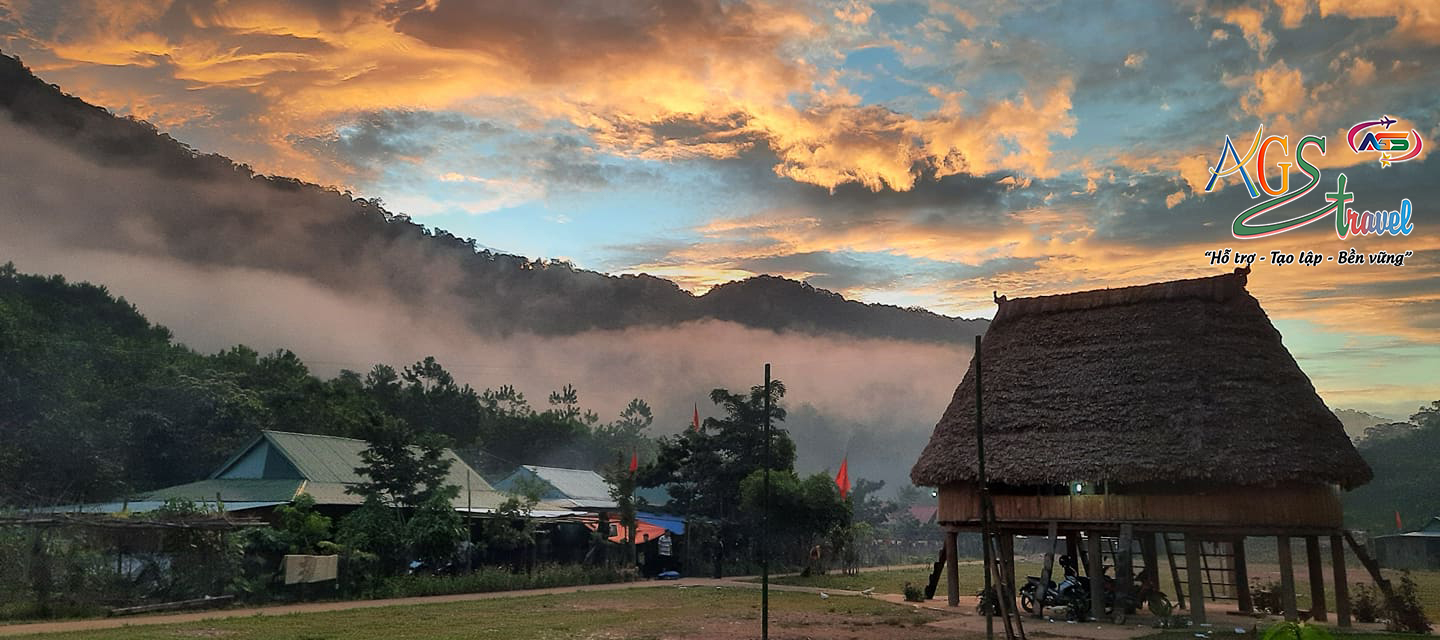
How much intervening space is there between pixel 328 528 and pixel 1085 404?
20594 mm

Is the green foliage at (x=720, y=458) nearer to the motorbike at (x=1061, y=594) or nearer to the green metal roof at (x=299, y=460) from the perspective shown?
the green metal roof at (x=299, y=460)

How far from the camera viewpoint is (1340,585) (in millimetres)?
23031

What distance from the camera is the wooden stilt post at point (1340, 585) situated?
22703mm

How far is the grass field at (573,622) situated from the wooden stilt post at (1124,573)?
4.39 m

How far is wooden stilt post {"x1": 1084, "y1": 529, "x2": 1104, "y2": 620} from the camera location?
80.2 feet

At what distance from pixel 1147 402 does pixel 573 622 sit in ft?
46.7

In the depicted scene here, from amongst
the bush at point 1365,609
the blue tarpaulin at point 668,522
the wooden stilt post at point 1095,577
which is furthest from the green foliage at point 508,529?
the bush at point 1365,609

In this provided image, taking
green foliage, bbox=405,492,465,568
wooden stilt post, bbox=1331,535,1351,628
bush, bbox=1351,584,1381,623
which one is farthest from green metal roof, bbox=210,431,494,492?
bush, bbox=1351,584,1381,623

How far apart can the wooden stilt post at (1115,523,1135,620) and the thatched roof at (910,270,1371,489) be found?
55.4 inches

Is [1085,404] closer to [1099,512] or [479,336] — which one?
[1099,512]

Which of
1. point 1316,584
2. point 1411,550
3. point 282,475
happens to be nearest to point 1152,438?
point 1316,584

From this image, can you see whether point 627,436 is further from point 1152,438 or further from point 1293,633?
point 1293,633

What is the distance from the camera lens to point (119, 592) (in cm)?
2300

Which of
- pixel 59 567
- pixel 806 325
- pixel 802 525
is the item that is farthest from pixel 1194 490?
pixel 806 325
